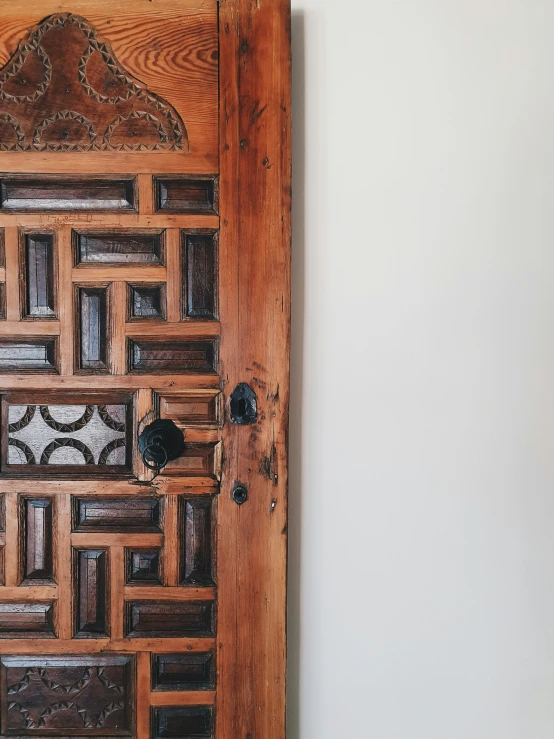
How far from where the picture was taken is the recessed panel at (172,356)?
1.10 metres

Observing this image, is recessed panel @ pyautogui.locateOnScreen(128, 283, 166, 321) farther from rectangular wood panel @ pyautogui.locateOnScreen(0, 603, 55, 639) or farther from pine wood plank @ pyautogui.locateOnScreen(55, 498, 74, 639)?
rectangular wood panel @ pyautogui.locateOnScreen(0, 603, 55, 639)

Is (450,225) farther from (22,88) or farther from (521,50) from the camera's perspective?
(22,88)

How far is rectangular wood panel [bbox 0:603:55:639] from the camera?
1.10 m

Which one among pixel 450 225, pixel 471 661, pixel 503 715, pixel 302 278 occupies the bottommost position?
pixel 503 715

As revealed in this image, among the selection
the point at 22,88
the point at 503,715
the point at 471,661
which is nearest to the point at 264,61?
the point at 22,88

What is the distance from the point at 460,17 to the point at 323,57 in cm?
29

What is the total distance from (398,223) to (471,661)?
0.93 metres

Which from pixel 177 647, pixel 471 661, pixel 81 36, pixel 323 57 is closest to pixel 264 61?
pixel 323 57

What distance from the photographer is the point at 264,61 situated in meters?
1.07

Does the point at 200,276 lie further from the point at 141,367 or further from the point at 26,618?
the point at 26,618

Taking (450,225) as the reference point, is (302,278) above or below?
below

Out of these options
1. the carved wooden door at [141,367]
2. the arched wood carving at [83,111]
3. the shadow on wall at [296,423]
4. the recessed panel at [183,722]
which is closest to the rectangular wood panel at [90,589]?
the carved wooden door at [141,367]


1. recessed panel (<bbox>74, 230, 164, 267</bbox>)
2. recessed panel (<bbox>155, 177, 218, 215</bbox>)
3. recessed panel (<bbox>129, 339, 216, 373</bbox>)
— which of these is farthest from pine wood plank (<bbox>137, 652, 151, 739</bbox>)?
recessed panel (<bbox>155, 177, 218, 215</bbox>)

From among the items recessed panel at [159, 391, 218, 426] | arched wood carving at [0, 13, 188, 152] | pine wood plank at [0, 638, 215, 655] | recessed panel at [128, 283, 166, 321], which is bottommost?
pine wood plank at [0, 638, 215, 655]
